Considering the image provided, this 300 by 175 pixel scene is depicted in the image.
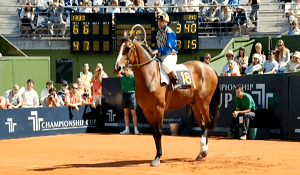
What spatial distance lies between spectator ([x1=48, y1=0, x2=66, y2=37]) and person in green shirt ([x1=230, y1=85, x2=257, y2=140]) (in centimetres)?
1250

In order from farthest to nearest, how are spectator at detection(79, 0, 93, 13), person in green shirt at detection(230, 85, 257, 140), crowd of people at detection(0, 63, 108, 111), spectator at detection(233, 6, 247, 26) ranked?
spectator at detection(79, 0, 93, 13), spectator at detection(233, 6, 247, 26), crowd of people at detection(0, 63, 108, 111), person in green shirt at detection(230, 85, 257, 140)

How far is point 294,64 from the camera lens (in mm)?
18812

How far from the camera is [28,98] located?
20453 mm

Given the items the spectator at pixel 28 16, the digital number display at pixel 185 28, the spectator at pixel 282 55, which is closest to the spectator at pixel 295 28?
the spectator at pixel 282 55

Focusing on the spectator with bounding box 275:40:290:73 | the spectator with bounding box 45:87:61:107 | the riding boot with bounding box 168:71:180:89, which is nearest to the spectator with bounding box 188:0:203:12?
the spectator with bounding box 275:40:290:73

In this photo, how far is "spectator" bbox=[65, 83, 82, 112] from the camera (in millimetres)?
20609

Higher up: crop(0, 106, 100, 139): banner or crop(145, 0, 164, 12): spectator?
crop(145, 0, 164, 12): spectator

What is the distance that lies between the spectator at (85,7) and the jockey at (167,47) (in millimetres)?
15114

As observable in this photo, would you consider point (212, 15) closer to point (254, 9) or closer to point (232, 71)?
point (254, 9)

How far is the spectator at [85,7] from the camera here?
27.6 m

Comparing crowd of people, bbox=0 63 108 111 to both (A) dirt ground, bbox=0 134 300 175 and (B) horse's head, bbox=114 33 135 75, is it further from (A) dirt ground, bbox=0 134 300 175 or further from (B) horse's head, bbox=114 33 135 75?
(B) horse's head, bbox=114 33 135 75

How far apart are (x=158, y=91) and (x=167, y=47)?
1.02 meters

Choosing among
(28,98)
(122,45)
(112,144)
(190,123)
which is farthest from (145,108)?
(28,98)

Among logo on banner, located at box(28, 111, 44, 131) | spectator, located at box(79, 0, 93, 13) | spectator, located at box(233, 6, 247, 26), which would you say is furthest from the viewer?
spectator, located at box(79, 0, 93, 13)
